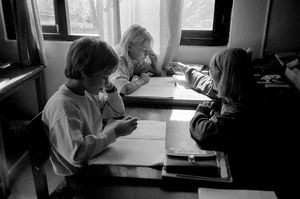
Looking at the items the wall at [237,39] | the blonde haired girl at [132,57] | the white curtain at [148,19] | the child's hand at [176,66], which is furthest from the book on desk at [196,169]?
the wall at [237,39]

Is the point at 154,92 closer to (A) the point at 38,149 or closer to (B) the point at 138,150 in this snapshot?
(B) the point at 138,150

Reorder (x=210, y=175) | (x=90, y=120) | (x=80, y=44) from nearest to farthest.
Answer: (x=210, y=175), (x=80, y=44), (x=90, y=120)

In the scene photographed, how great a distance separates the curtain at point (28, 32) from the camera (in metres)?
2.27

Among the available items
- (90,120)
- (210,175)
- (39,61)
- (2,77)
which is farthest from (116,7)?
(210,175)

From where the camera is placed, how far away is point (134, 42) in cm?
193

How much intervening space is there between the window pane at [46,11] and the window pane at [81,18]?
0.15 m

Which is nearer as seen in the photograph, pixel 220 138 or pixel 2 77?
pixel 220 138

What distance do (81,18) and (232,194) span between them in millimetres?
1944

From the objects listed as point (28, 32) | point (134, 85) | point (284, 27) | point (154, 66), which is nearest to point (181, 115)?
point (134, 85)

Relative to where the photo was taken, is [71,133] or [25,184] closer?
[71,133]

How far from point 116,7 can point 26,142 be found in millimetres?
1465

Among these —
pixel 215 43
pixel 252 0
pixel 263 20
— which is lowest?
pixel 215 43

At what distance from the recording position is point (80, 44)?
1.09m

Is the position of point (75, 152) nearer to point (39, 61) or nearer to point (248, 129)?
point (248, 129)
